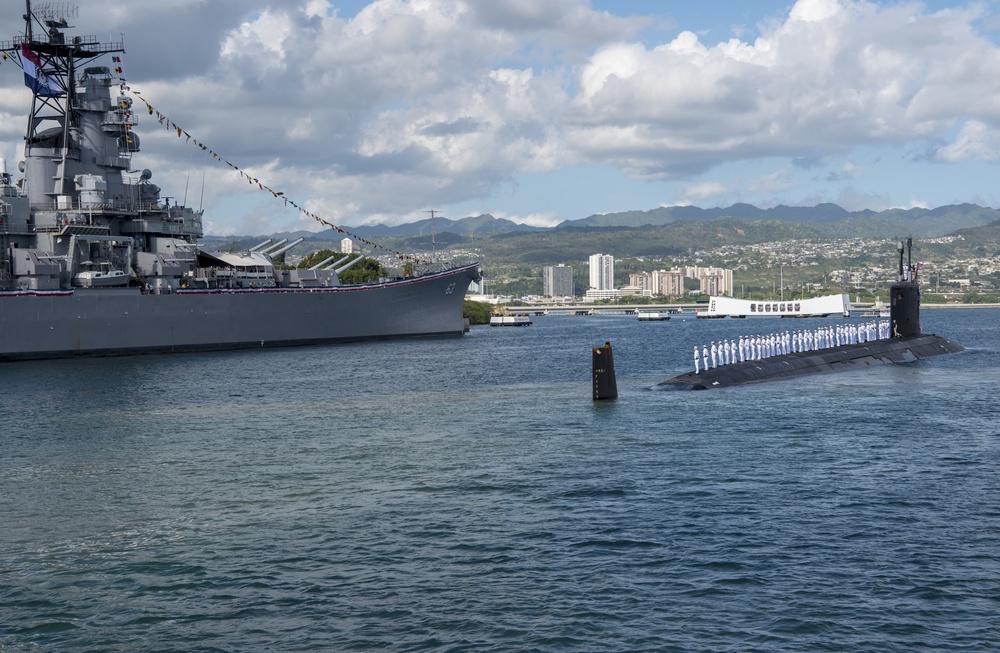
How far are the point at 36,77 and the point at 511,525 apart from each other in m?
69.5

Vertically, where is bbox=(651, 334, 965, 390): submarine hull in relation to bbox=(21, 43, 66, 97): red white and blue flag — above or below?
below

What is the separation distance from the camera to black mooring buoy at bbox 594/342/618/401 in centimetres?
4112

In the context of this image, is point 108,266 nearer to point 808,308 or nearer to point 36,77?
point 36,77

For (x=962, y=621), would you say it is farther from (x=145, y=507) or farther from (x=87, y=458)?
(x=87, y=458)

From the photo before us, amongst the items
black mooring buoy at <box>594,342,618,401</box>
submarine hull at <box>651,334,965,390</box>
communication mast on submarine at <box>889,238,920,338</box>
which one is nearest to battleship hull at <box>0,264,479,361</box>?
submarine hull at <box>651,334,965,390</box>

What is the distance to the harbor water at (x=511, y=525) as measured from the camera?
15.2m

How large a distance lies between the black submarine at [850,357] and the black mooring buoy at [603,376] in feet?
13.5

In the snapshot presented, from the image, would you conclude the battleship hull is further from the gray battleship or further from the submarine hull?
the submarine hull

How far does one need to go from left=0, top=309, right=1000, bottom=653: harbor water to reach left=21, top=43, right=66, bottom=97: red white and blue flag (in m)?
43.2

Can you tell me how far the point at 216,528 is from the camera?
2150 cm

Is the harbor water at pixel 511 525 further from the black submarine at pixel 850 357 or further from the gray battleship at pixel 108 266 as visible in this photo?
the gray battleship at pixel 108 266

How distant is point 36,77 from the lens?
7569 cm

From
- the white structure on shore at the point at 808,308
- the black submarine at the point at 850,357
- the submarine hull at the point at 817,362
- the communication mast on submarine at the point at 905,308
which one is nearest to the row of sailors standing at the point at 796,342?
the black submarine at the point at 850,357

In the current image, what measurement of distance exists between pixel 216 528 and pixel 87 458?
11.3 metres
